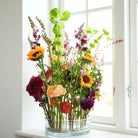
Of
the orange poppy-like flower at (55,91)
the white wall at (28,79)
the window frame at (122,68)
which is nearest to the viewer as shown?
the orange poppy-like flower at (55,91)

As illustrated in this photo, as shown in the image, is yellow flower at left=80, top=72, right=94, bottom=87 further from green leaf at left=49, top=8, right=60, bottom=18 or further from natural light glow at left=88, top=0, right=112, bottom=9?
natural light glow at left=88, top=0, right=112, bottom=9

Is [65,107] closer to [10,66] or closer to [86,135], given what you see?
[86,135]

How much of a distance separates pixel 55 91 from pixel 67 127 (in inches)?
10.4

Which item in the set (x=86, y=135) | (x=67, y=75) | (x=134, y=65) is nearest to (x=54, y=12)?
(x=67, y=75)

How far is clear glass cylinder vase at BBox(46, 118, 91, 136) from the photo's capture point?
1.56m

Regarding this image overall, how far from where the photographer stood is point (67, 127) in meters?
1.57

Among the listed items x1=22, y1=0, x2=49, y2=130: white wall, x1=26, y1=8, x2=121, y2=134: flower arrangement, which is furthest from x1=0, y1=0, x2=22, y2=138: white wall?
x1=26, y1=8, x2=121, y2=134: flower arrangement

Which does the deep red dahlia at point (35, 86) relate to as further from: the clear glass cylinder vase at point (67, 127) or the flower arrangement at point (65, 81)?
the clear glass cylinder vase at point (67, 127)

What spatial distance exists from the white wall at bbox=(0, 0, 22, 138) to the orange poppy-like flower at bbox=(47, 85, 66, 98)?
0.41m

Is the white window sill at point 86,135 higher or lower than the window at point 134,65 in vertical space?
lower

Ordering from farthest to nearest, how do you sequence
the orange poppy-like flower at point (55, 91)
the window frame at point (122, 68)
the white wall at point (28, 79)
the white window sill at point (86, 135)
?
the white wall at point (28, 79), the window frame at point (122, 68), the white window sill at point (86, 135), the orange poppy-like flower at point (55, 91)

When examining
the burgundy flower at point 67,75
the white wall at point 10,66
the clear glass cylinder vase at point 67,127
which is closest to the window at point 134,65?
the clear glass cylinder vase at point 67,127

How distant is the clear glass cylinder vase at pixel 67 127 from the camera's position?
156 cm

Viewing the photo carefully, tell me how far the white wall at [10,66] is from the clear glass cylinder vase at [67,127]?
344mm
